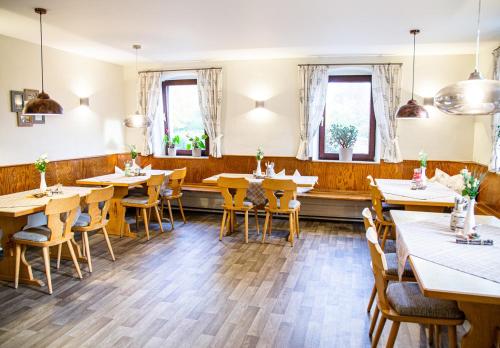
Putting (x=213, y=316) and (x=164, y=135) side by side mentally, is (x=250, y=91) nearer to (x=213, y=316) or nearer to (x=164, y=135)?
(x=164, y=135)

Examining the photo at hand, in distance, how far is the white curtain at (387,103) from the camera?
6.07 metres

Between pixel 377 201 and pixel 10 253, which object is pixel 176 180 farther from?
pixel 377 201

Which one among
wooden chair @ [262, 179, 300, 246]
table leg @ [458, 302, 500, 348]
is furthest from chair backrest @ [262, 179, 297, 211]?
table leg @ [458, 302, 500, 348]

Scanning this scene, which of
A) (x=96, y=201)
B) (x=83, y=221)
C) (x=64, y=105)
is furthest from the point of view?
(x=64, y=105)

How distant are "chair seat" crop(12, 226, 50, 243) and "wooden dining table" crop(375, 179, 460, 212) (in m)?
3.40

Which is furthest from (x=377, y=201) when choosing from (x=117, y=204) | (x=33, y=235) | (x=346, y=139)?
(x=33, y=235)

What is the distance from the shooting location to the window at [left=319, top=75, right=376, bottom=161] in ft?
21.2

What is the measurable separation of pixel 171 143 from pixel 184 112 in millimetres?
625

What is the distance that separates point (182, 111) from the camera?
7375mm

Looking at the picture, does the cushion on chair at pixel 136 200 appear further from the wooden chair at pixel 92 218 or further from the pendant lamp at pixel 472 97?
the pendant lamp at pixel 472 97

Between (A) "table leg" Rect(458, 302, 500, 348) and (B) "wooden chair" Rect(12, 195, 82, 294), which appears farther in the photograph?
(B) "wooden chair" Rect(12, 195, 82, 294)

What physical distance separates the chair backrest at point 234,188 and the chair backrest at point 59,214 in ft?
6.14

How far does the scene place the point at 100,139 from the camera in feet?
22.4

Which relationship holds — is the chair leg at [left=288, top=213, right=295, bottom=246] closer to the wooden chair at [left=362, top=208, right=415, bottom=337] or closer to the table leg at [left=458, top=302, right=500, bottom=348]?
the wooden chair at [left=362, top=208, right=415, bottom=337]
